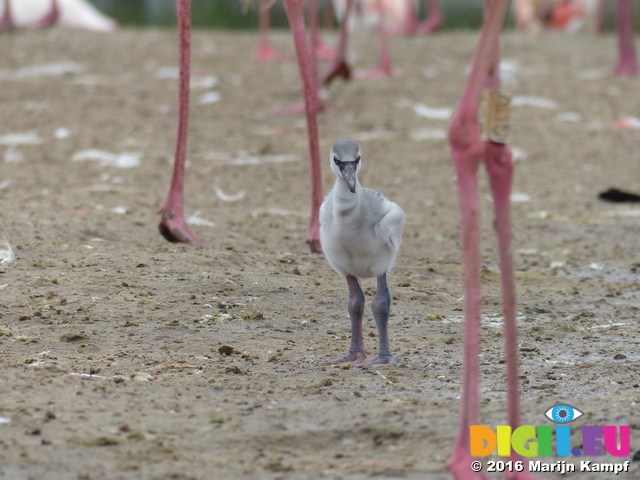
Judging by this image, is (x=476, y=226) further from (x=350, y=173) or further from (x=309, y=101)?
(x=309, y=101)

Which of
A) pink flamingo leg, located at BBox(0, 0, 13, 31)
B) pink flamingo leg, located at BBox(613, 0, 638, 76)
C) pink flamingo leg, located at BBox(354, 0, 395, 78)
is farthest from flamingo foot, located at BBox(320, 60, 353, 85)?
pink flamingo leg, located at BBox(0, 0, 13, 31)

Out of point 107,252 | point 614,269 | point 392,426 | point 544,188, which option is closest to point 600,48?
point 544,188

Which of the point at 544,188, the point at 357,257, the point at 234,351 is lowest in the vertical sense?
the point at 544,188

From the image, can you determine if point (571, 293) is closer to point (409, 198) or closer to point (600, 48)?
point (409, 198)

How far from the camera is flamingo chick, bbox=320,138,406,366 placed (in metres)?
2.77

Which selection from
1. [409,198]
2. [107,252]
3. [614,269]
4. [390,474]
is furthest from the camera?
[409,198]

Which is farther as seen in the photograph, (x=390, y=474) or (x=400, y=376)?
(x=400, y=376)

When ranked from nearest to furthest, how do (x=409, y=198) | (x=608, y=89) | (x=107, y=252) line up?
(x=107, y=252) < (x=409, y=198) < (x=608, y=89)

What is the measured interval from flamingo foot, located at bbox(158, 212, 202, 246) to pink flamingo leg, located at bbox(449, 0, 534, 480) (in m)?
1.98

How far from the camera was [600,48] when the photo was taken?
422 inches

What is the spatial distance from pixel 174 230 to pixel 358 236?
4.33ft

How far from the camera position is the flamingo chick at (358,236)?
9.10ft

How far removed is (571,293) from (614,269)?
482mm

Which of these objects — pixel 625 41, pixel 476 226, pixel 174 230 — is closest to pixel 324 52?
pixel 625 41
